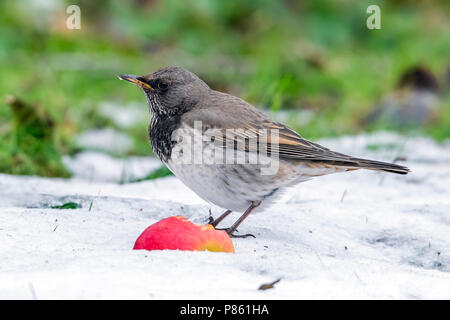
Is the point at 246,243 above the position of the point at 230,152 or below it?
below

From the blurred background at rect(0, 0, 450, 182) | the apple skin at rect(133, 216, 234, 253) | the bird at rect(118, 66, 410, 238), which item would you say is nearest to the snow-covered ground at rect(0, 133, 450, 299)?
the apple skin at rect(133, 216, 234, 253)

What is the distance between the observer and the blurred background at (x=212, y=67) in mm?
5984

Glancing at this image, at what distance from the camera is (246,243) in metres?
3.59

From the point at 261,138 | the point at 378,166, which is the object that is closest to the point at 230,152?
the point at 261,138

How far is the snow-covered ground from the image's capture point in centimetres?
266

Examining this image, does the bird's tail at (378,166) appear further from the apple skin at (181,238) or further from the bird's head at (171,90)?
the apple skin at (181,238)

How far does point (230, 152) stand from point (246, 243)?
605 millimetres

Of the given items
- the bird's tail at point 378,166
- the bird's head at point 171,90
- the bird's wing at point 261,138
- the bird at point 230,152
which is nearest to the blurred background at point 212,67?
the bird's head at point 171,90

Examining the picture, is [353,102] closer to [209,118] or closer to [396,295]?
[209,118]

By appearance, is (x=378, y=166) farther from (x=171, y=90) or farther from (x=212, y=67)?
(x=212, y=67)

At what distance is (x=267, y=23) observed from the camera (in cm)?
1062

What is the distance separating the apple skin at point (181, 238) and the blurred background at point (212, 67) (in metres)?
1.93

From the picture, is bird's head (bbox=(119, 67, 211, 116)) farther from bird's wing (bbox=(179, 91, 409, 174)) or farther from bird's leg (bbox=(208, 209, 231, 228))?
bird's leg (bbox=(208, 209, 231, 228))

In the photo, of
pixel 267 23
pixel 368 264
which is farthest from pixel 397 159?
pixel 267 23
